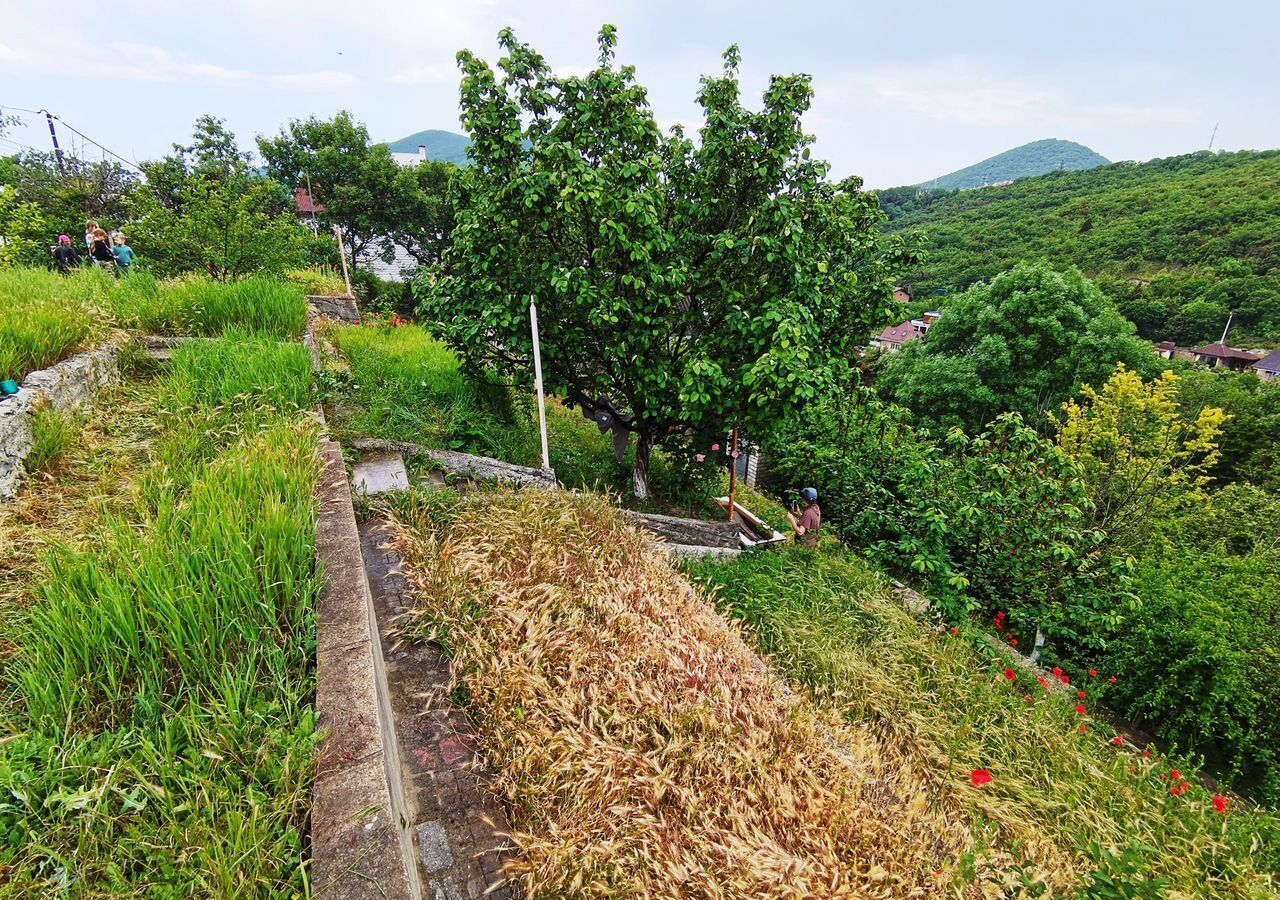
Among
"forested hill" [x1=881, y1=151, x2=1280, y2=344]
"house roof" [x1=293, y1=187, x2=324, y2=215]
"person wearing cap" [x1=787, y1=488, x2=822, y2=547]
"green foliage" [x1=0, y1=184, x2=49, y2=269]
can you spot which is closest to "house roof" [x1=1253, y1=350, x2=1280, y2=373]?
"forested hill" [x1=881, y1=151, x2=1280, y2=344]

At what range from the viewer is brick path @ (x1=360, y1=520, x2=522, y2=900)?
2.00m

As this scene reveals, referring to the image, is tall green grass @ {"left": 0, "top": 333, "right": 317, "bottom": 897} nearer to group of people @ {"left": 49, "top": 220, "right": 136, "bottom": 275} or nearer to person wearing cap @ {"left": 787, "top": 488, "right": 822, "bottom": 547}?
person wearing cap @ {"left": 787, "top": 488, "right": 822, "bottom": 547}

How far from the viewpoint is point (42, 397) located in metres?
3.17

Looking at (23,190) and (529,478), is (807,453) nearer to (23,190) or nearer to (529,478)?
(529,478)

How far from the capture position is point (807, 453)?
8438mm

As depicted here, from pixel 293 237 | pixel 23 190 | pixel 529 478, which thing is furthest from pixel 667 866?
pixel 23 190

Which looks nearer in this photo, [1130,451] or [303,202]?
[1130,451]

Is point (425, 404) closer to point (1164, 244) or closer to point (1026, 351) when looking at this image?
point (1026, 351)

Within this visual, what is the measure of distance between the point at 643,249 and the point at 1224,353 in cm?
4931

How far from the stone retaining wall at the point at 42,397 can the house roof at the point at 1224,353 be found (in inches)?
2075

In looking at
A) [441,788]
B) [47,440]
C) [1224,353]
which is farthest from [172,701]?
[1224,353]

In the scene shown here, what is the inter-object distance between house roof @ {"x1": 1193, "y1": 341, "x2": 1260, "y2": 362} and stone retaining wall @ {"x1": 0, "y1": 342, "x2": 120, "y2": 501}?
173ft

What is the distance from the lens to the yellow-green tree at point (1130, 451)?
7.93 meters

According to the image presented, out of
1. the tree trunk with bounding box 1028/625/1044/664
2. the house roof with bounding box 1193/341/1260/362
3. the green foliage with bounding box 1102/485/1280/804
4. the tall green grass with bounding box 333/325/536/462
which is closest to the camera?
the green foliage with bounding box 1102/485/1280/804
